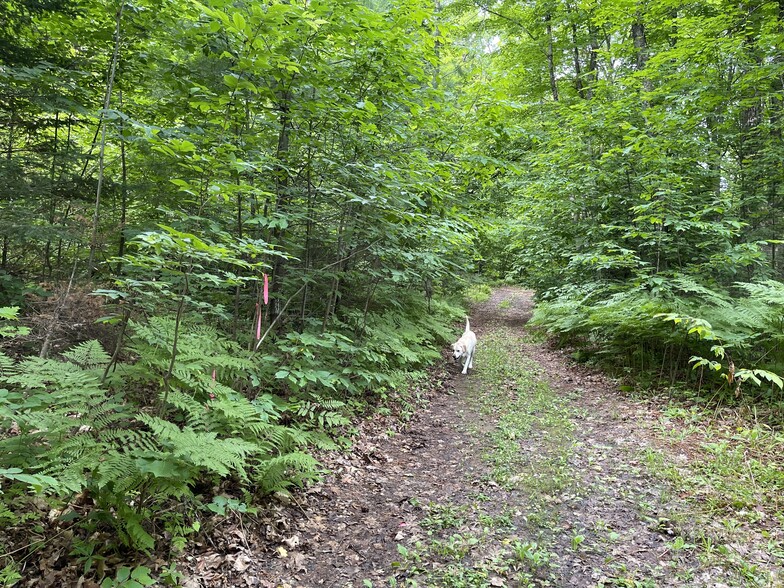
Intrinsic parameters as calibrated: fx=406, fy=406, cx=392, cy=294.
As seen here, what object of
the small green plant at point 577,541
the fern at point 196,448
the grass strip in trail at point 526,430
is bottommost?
the small green plant at point 577,541

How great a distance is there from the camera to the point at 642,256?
9156 millimetres

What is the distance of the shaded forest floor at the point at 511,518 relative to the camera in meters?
3.13

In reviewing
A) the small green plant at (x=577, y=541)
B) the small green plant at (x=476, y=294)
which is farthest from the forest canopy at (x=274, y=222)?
the small green plant at (x=476, y=294)

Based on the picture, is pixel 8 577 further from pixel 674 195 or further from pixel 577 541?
pixel 674 195

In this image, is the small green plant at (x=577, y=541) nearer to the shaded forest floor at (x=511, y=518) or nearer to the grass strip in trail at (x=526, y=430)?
the shaded forest floor at (x=511, y=518)

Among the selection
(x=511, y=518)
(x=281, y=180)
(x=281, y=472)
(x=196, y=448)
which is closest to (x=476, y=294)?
(x=281, y=180)

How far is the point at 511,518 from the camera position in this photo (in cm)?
386

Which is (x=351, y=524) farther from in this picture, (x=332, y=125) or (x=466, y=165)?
(x=466, y=165)

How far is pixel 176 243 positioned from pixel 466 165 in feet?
19.2

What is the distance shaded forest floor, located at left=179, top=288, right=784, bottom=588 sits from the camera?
10.3 ft

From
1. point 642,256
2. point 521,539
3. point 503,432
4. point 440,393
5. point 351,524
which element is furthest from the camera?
point 642,256

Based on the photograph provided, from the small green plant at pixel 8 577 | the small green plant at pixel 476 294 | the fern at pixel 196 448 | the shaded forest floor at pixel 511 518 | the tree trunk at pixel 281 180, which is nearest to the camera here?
the small green plant at pixel 8 577

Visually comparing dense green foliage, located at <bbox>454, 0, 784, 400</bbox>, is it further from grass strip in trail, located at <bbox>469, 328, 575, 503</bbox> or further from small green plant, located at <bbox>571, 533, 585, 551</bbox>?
small green plant, located at <bbox>571, 533, 585, 551</bbox>

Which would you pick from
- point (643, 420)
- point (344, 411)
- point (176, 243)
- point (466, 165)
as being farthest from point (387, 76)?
point (643, 420)
